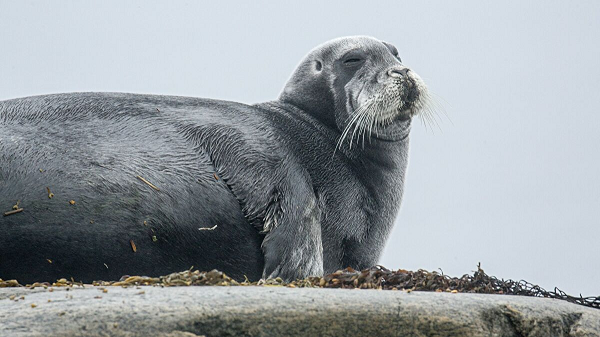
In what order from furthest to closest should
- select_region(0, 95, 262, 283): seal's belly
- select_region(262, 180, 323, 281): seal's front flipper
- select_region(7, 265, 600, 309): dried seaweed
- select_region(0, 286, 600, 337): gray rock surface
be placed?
select_region(262, 180, 323, 281): seal's front flipper → select_region(0, 95, 262, 283): seal's belly → select_region(7, 265, 600, 309): dried seaweed → select_region(0, 286, 600, 337): gray rock surface

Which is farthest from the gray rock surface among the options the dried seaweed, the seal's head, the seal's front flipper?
the seal's head

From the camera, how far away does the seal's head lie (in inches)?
266

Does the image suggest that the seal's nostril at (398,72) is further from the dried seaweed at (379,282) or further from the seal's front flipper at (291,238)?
the dried seaweed at (379,282)

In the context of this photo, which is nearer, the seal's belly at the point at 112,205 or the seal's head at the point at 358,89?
the seal's belly at the point at 112,205

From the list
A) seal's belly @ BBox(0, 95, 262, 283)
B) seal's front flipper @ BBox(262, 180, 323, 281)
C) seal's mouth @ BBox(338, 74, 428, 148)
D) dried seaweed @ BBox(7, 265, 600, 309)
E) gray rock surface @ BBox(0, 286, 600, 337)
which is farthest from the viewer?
seal's mouth @ BBox(338, 74, 428, 148)

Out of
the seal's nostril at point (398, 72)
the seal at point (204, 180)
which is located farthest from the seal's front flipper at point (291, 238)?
the seal's nostril at point (398, 72)

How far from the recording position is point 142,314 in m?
3.15

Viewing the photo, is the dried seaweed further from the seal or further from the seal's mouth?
the seal's mouth

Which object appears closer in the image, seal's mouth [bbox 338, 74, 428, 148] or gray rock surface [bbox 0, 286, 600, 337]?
gray rock surface [bbox 0, 286, 600, 337]

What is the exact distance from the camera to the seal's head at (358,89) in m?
6.76

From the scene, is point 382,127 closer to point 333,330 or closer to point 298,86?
point 298,86

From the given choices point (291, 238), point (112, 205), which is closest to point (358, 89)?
point (291, 238)

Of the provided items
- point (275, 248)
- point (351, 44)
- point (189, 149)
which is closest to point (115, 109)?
point (189, 149)

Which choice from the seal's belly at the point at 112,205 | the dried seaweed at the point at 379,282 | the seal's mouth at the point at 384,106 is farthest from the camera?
the seal's mouth at the point at 384,106
